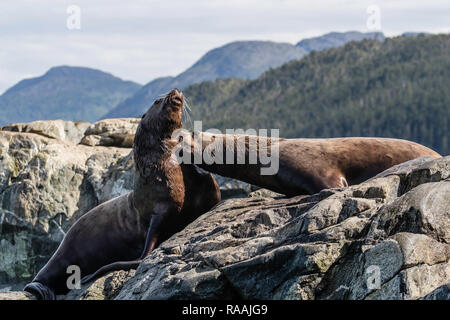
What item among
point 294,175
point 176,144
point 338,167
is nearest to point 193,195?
point 176,144

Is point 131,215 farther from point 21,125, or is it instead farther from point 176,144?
point 21,125

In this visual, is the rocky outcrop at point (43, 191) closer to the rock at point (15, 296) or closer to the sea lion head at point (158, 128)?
the sea lion head at point (158, 128)

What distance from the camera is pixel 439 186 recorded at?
5.83 meters

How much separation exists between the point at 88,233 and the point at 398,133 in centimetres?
13123

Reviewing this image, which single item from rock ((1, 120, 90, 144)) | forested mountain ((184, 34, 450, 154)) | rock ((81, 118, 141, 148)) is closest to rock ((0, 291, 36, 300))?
rock ((81, 118, 141, 148))

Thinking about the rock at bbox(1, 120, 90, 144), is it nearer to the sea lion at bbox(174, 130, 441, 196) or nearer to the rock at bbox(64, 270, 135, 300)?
the sea lion at bbox(174, 130, 441, 196)

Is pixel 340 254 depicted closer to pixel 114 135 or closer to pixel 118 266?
pixel 118 266

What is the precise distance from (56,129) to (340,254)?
10.5 metres

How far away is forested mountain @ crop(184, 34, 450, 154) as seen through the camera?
455ft

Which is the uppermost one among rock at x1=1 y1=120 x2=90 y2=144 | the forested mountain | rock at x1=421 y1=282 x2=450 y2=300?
rock at x1=1 y1=120 x2=90 y2=144

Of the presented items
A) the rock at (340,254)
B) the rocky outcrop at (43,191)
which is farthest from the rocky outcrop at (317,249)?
the rocky outcrop at (43,191)

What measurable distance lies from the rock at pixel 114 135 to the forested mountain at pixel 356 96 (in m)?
118

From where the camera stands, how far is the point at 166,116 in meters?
9.09

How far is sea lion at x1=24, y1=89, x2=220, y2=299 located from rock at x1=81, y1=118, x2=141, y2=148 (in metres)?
5.24
